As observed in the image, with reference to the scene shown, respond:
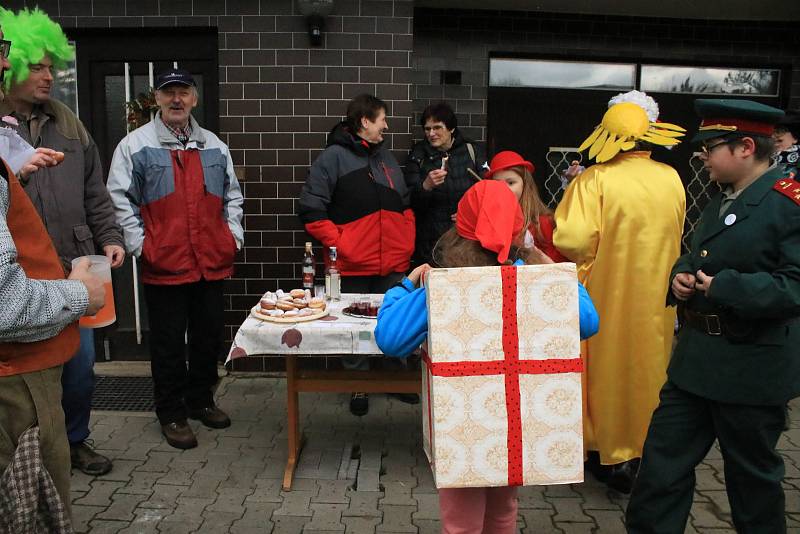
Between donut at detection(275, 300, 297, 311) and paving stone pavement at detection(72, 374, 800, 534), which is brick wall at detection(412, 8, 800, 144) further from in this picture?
paving stone pavement at detection(72, 374, 800, 534)

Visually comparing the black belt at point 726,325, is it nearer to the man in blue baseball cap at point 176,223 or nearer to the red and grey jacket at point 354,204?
the red and grey jacket at point 354,204

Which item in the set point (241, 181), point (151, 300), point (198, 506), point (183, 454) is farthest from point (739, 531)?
point (241, 181)

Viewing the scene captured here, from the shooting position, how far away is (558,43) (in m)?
5.66

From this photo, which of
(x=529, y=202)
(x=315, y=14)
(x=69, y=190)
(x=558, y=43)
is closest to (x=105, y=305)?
(x=69, y=190)

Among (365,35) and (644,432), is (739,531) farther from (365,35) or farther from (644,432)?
(365,35)

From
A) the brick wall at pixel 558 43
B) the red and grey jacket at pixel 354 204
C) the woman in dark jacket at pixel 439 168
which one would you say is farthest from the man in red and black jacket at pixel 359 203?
the brick wall at pixel 558 43

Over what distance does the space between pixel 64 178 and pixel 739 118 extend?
321cm

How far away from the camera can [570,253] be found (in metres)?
3.30

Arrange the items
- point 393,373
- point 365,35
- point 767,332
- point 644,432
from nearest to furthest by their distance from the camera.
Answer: point 767,332
point 644,432
point 393,373
point 365,35

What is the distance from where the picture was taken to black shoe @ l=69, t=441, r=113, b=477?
11.7 ft

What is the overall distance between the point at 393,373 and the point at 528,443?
1810mm

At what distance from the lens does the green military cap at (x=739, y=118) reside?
2.37 meters

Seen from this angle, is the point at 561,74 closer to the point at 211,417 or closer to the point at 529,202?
the point at 529,202

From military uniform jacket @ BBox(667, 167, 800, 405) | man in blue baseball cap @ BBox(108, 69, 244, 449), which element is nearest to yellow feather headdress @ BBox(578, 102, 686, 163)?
military uniform jacket @ BBox(667, 167, 800, 405)
